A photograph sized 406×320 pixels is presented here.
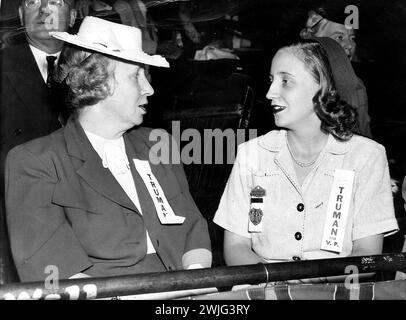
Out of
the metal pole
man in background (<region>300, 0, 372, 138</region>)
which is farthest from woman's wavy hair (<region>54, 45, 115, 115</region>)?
man in background (<region>300, 0, 372, 138</region>)

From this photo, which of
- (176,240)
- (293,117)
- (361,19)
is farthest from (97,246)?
(361,19)

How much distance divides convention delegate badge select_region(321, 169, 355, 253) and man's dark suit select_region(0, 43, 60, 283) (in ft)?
4.85

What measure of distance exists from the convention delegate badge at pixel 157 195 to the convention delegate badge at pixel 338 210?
0.66m

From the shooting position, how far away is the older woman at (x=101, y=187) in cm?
206

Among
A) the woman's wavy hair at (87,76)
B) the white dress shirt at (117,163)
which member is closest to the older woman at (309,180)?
the white dress shirt at (117,163)

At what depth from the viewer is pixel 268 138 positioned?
264cm

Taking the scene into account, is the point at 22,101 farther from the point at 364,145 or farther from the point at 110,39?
the point at 364,145

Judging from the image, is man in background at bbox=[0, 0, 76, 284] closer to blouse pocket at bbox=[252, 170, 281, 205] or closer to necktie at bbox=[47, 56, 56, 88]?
necktie at bbox=[47, 56, 56, 88]

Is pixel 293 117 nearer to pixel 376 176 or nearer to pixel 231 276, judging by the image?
pixel 376 176

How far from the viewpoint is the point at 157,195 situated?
94.7 inches

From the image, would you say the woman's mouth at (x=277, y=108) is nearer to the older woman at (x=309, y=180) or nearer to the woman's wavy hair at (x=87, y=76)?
the older woman at (x=309, y=180)

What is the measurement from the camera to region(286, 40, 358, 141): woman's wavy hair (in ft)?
8.26

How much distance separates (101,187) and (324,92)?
1143 millimetres

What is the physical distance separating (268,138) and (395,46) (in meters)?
2.15
